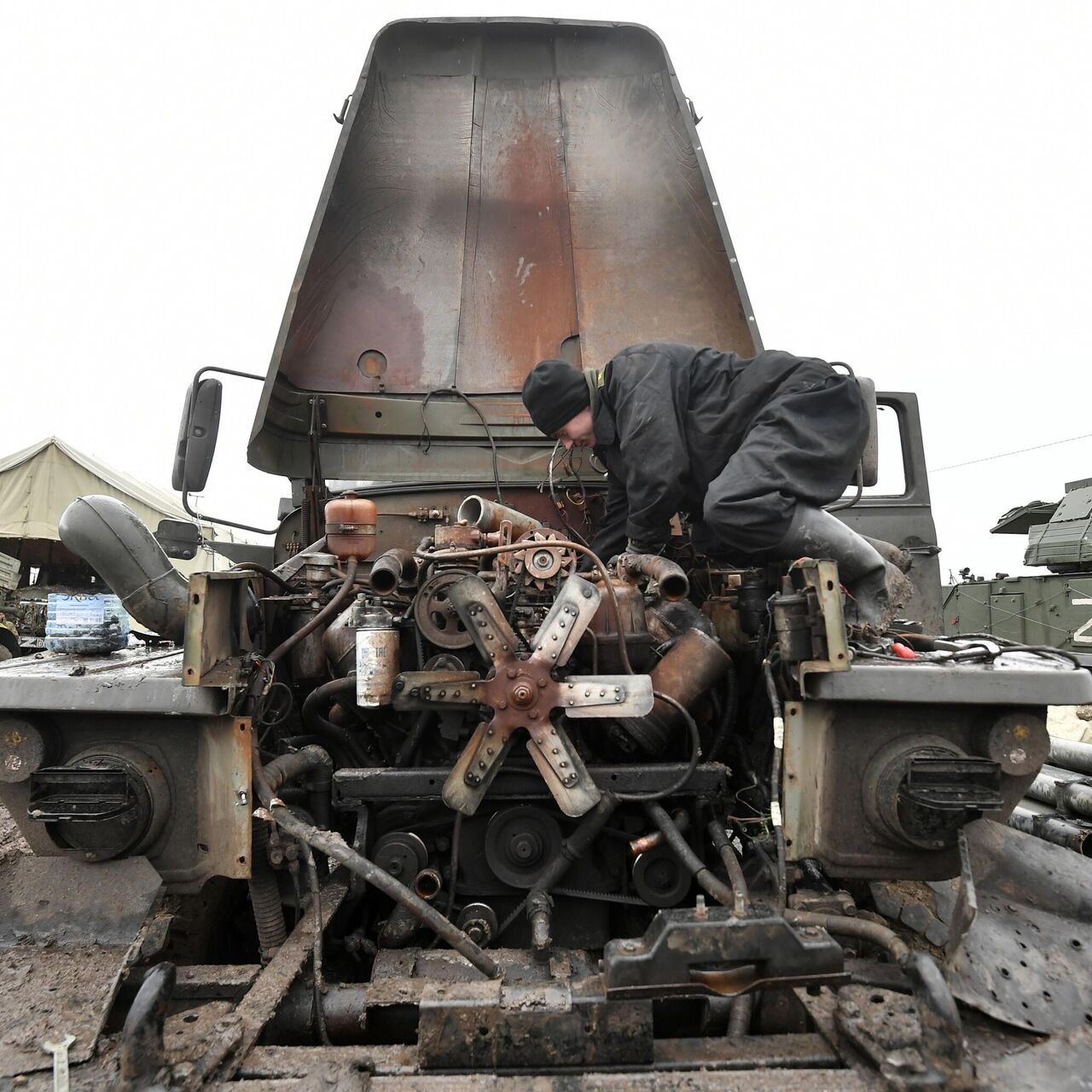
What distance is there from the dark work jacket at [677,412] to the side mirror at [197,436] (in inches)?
64.6

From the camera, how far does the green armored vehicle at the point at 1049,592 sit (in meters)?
10.9

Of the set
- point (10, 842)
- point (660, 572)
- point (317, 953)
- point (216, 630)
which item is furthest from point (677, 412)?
point (10, 842)

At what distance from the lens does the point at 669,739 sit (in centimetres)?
238

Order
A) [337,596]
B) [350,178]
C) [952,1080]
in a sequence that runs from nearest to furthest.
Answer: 1. [952,1080]
2. [337,596]
3. [350,178]

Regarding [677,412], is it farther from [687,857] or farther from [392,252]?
[392,252]

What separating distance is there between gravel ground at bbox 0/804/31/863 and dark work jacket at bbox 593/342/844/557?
212 cm

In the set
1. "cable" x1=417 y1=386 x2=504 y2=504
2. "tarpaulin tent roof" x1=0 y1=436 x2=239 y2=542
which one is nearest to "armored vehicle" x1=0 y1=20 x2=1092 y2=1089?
"cable" x1=417 y1=386 x2=504 y2=504

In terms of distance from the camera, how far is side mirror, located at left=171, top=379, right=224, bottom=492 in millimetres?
3248

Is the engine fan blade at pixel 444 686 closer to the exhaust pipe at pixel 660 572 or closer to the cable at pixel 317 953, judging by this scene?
the cable at pixel 317 953

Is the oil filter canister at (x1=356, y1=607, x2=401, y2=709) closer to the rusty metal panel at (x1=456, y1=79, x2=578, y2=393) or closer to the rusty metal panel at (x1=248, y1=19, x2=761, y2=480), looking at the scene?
the rusty metal panel at (x1=248, y1=19, x2=761, y2=480)

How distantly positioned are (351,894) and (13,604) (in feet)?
46.1

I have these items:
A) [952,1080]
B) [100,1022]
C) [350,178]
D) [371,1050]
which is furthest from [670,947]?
[350,178]

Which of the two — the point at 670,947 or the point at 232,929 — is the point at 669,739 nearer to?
the point at 670,947

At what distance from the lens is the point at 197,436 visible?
10.7ft
